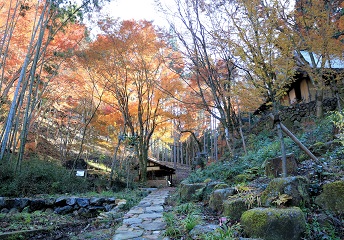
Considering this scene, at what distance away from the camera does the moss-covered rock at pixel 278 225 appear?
2201mm

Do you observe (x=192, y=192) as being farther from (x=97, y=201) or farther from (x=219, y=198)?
(x=97, y=201)

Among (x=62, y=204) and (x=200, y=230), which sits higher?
(x=200, y=230)

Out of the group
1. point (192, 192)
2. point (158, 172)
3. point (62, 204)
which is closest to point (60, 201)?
point (62, 204)

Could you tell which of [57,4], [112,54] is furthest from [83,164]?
[57,4]

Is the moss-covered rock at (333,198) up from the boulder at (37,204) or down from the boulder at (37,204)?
up

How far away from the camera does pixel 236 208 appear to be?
2.95m

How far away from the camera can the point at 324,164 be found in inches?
139

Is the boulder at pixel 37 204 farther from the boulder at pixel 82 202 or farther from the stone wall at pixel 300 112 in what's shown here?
the stone wall at pixel 300 112

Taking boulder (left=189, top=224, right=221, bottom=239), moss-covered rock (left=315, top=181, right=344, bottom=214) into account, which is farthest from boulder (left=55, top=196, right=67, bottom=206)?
moss-covered rock (left=315, top=181, right=344, bottom=214)

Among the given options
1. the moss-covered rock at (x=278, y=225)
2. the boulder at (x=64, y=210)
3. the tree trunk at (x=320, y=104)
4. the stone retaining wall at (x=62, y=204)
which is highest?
the tree trunk at (x=320, y=104)

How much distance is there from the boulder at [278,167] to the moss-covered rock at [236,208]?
1.28 meters

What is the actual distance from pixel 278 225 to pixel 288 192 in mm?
650

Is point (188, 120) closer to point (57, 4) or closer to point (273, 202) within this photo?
point (57, 4)

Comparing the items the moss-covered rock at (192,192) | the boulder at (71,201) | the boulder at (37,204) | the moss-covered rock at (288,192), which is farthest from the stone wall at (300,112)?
the boulder at (37,204)
